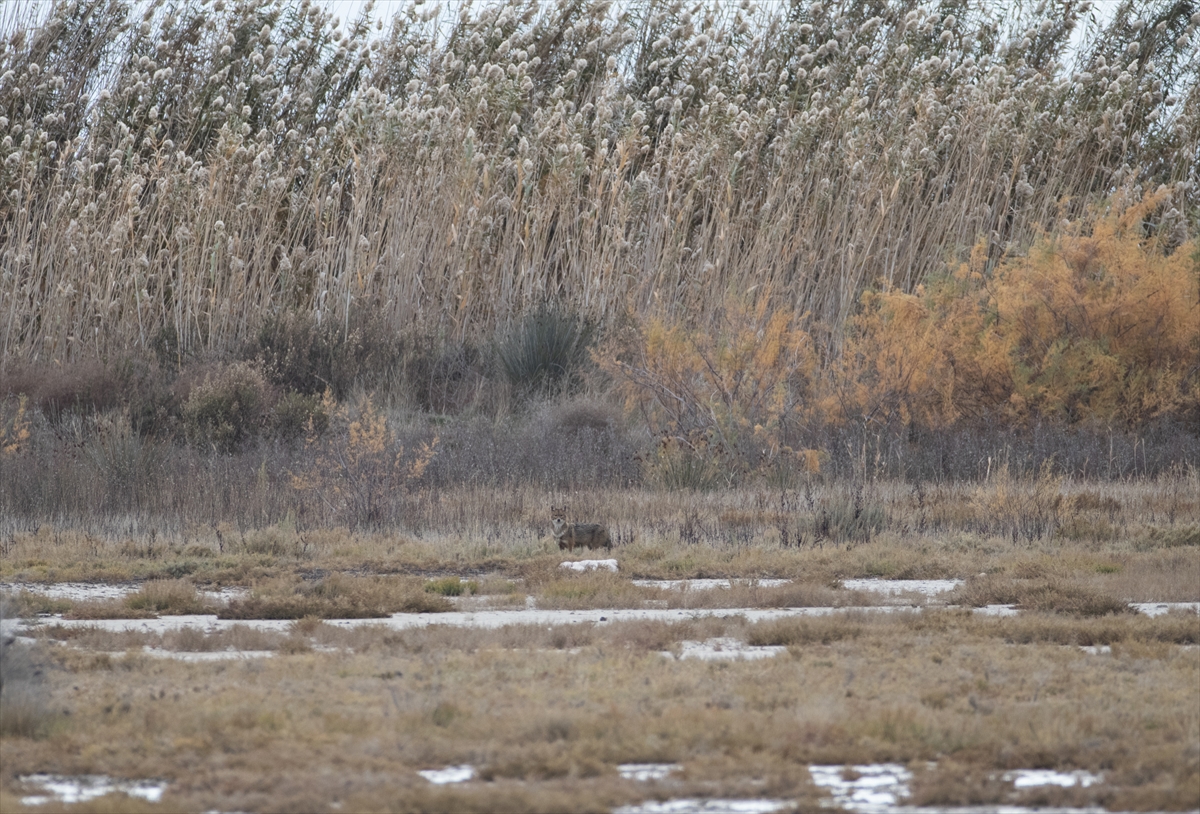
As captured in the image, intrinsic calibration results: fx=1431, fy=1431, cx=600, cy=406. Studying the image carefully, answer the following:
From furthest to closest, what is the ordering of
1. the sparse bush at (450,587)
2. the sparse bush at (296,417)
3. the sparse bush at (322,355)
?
the sparse bush at (322,355) < the sparse bush at (296,417) < the sparse bush at (450,587)

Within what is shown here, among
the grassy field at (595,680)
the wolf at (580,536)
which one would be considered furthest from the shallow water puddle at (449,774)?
the wolf at (580,536)

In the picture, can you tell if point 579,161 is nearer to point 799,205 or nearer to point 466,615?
point 799,205

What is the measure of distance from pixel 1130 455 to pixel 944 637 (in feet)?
30.7

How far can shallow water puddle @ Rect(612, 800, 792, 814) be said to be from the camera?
14.6 ft

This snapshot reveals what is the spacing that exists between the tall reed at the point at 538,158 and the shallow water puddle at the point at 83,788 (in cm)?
1388

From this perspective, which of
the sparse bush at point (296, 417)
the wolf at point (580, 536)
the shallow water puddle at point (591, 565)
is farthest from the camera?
the sparse bush at point (296, 417)

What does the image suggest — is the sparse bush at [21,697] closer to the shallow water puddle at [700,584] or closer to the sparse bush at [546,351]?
the shallow water puddle at [700,584]

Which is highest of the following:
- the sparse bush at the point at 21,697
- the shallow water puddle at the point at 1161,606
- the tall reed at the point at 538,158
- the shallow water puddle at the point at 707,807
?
the tall reed at the point at 538,158

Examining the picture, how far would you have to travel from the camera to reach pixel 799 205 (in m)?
20.8

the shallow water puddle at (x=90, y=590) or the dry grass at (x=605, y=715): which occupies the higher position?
the dry grass at (x=605, y=715)

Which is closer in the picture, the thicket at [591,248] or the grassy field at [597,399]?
the grassy field at [597,399]

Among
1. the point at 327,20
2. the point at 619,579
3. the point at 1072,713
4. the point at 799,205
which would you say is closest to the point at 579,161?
the point at 799,205

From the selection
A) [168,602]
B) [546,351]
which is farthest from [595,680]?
[546,351]

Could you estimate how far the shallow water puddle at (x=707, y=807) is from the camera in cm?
446
